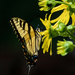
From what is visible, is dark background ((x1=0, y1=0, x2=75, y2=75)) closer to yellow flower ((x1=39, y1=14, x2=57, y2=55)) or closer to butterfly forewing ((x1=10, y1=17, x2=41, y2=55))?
butterfly forewing ((x1=10, y1=17, x2=41, y2=55))

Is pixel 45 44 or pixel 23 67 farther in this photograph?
pixel 23 67

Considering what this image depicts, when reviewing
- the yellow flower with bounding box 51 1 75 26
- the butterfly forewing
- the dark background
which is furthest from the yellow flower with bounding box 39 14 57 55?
the dark background

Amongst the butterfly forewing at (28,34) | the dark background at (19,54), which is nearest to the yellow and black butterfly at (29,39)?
the butterfly forewing at (28,34)

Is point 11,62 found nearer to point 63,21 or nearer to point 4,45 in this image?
point 4,45

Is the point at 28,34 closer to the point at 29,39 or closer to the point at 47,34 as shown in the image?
the point at 29,39

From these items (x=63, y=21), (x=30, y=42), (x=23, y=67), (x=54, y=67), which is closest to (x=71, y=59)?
(x=54, y=67)

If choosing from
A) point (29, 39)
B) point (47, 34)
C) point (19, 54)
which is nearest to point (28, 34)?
point (29, 39)
